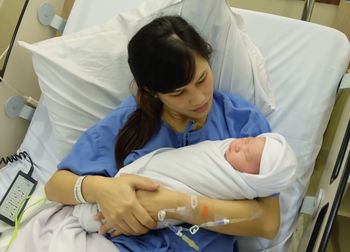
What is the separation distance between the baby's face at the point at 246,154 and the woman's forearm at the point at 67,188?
0.39 meters

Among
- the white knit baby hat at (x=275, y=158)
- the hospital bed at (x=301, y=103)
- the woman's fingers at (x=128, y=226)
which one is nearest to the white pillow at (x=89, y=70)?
the hospital bed at (x=301, y=103)

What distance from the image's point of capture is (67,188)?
134 centimetres

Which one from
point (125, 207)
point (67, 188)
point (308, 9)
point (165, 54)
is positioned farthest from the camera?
point (308, 9)

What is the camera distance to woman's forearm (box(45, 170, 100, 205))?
129cm

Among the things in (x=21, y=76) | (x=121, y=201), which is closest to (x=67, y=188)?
(x=121, y=201)

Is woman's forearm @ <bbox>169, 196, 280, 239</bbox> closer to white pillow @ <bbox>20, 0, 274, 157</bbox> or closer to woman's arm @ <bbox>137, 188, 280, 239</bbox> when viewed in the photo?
woman's arm @ <bbox>137, 188, 280, 239</bbox>

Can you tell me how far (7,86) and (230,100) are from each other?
924 mm

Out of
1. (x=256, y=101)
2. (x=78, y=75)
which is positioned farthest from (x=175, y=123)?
(x=78, y=75)

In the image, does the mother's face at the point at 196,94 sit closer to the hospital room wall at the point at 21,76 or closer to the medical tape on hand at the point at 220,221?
the medical tape on hand at the point at 220,221

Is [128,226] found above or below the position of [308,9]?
below

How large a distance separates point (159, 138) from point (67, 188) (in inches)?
12.2

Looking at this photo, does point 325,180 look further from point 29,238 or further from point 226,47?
point 29,238

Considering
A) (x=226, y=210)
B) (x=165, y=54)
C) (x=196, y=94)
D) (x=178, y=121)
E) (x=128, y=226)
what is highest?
(x=165, y=54)

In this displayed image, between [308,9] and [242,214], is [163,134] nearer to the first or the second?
Result: [242,214]
